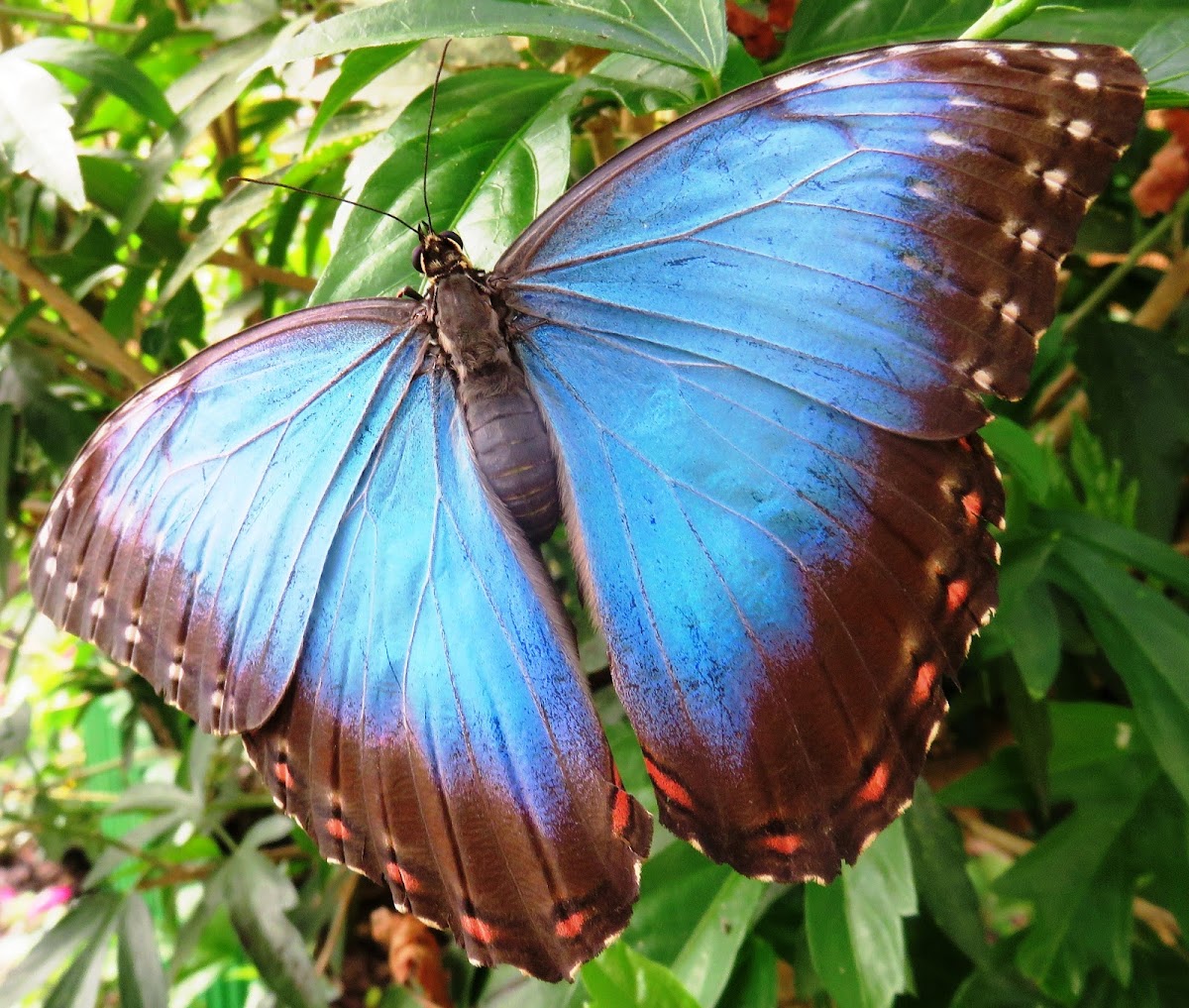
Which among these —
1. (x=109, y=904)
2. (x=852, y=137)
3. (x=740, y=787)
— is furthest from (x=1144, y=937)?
(x=109, y=904)

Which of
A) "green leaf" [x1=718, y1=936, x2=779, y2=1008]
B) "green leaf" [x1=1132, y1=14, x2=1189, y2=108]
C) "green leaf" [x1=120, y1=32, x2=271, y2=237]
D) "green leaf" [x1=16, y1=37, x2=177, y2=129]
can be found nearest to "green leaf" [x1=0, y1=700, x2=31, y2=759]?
"green leaf" [x1=120, y1=32, x2=271, y2=237]

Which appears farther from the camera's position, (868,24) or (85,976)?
(85,976)

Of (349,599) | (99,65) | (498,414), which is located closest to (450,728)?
(349,599)

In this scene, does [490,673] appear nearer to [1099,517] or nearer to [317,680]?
[317,680]

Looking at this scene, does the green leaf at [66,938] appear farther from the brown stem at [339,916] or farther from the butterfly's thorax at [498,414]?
the butterfly's thorax at [498,414]

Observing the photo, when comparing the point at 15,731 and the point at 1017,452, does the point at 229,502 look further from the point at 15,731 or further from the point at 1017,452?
the point at 15,731

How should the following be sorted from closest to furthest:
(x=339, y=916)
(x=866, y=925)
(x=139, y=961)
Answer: (x=866, y=925) → (x=139, y=961) → (x=339, y=916)

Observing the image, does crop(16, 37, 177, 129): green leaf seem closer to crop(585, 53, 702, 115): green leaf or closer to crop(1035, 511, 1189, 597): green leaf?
crop(585, 53, 702, 115): green leaf
